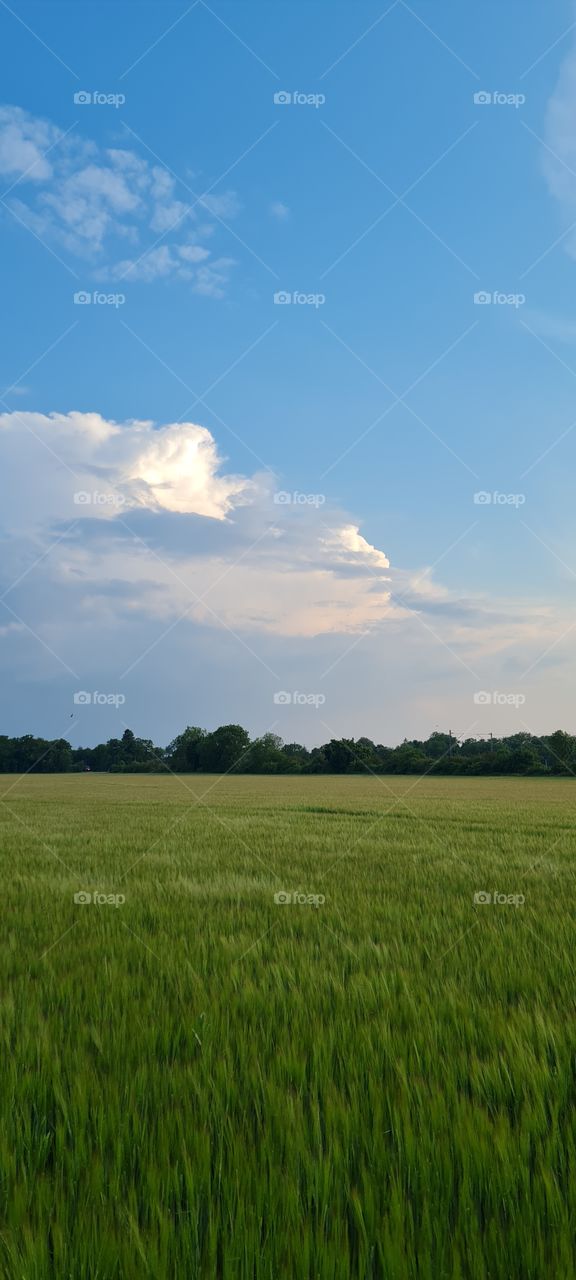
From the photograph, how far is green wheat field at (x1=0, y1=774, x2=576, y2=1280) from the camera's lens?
2.11 metres

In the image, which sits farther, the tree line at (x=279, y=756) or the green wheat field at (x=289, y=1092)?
the tree line at (x=279, y=756)

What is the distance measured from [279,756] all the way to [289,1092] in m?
92.8

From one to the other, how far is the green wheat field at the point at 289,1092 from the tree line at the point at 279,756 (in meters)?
84.6

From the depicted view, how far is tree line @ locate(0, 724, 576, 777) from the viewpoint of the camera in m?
92.6

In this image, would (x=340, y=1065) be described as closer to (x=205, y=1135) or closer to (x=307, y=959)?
(x=205, y=1135)

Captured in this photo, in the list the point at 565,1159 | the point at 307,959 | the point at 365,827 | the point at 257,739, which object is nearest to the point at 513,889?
the point at 307,959

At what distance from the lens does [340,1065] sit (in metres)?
3.28

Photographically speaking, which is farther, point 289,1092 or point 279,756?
point 279,756

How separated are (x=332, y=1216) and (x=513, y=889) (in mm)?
6633

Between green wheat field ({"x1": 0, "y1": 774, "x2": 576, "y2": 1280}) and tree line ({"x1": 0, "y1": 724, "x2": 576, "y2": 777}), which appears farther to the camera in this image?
tree line ({"x1": 0, "y1": 724, "x2": 576, "y2": 777})

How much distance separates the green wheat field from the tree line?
277 ft

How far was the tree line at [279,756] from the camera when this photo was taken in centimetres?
9256

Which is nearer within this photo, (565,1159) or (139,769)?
(565,1159)

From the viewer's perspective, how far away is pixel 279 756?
94.7 meters
